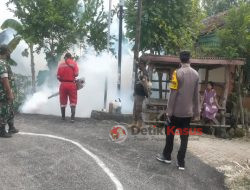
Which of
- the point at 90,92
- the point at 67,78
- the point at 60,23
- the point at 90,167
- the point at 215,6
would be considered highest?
the point at 215,6

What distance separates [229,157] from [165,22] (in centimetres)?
745

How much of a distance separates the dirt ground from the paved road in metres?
0.26

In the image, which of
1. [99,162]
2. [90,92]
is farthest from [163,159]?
[90,92]

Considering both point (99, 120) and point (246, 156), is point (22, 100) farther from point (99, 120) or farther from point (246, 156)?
point (246, 156)

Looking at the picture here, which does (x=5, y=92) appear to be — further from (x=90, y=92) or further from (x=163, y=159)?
(x=90, y=92)

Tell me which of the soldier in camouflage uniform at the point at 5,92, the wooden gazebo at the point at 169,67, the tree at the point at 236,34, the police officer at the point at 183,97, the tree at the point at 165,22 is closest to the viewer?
the police officer at the point at 183,97

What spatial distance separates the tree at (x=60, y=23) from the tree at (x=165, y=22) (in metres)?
1.47

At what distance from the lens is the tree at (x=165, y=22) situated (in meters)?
13.8

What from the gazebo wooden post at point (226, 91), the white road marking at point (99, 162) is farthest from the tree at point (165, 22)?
the white road marking at point (99, 162)

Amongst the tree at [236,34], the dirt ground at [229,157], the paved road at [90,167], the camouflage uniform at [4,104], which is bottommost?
the dirt ground at [229,157]

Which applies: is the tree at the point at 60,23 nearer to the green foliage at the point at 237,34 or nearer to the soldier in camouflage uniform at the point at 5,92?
the green foliage at the point at 237,34

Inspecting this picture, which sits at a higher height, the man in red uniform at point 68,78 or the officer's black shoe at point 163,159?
the man in red uniform at point 68,78

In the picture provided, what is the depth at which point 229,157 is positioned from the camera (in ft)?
26.2

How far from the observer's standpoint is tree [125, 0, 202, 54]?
13.8m
